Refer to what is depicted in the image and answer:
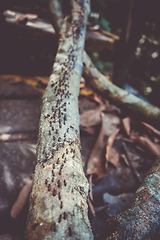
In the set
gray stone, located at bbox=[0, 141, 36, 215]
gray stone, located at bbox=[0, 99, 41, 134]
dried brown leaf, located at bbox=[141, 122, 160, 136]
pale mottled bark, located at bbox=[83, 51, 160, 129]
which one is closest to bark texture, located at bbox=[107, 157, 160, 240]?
gray stone, located at bbox=[0, 141, 36, 215]

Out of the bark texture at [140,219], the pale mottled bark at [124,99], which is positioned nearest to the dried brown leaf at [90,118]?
the pale mottled bark at [124,99]

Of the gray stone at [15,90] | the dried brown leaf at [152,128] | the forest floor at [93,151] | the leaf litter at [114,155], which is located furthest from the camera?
the gray stone at [15,90]

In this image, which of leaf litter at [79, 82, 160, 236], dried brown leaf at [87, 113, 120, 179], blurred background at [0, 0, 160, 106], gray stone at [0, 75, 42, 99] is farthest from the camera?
blurred background at [0, 0, 160, 106]

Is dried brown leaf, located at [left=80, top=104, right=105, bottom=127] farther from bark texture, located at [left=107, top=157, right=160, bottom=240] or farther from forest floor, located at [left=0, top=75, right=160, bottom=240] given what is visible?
bark texture, located at [left=107, top=157, right=160, bottom=240]

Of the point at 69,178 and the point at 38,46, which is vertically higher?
the point at 38,46

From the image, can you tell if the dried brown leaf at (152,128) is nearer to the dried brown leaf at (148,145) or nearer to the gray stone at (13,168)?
the dried brown leaf at (148,145)

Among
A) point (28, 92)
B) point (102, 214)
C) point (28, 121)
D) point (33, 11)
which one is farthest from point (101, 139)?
point (33, 11)

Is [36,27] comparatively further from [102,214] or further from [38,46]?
[102,214]
